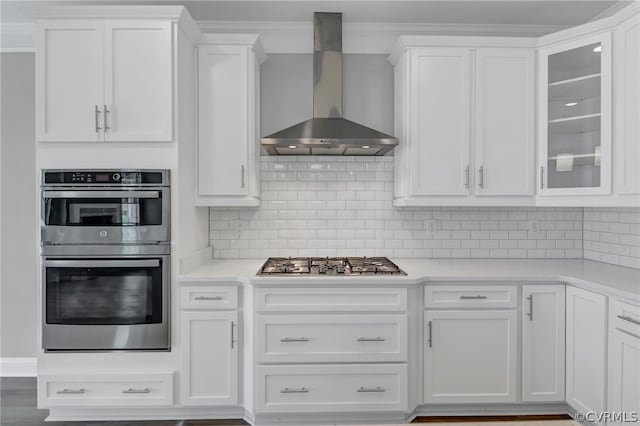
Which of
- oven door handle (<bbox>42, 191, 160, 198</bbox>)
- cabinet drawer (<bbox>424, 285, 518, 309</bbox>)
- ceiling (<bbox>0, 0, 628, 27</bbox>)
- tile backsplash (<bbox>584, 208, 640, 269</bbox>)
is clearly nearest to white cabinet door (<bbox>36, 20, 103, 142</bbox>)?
oven door handle (<bbox>42, 191, 160, 198</bbox>)

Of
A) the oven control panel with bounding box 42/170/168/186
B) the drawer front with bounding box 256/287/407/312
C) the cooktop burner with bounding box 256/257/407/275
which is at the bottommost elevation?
the drawer front with bounding box 256/287/407/312

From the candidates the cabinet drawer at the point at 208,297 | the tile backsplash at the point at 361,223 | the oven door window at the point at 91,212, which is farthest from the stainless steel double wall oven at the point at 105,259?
the tile backsplash at the point at 361,223

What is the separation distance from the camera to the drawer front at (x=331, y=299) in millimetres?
2391

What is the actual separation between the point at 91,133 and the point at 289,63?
153 cm

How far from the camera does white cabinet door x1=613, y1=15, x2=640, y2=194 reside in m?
2.29

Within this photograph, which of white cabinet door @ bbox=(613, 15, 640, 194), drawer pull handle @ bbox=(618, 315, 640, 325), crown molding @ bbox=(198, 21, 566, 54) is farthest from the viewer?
crown molding @ bbox=(198, 21, 566, 54)

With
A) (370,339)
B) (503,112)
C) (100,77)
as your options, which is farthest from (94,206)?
(503,112)

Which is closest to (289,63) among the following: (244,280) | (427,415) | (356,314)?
(244,280)

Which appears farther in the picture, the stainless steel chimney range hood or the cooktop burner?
the stainless steel chimney range hood

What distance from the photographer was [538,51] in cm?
277

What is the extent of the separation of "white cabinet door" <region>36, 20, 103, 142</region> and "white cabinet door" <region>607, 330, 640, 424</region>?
3145 mm

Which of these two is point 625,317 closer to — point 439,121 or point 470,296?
point 470,296

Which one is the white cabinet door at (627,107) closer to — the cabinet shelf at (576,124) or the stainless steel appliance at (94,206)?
the cabinet shelf at (576,124)

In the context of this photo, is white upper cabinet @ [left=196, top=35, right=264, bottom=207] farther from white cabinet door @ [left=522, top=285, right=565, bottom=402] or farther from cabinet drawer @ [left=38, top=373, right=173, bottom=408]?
white cabinet door @ [left=522, top=285, right=565, bottom=402]
